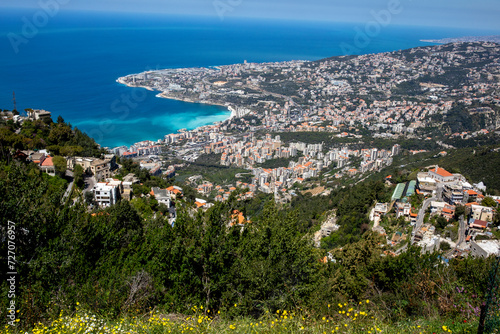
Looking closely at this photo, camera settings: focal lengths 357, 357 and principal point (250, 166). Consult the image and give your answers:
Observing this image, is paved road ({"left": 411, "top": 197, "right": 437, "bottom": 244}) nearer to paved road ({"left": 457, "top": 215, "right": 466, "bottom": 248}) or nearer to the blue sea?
paved road ({"left": 457, "top": 215, "right": 466, "bottom": 248})

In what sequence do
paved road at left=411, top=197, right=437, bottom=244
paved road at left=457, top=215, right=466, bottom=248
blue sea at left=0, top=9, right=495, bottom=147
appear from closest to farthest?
paved road at left=457, top=215, right=466, bottom=248 < paved road at left=411, top=197, right=437, bottom=244 < blue sea at left=0, top=9, right=495, bottom=147

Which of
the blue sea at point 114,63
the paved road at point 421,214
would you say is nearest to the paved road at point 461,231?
the paved road at point 421,214

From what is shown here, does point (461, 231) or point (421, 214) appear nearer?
point (461, 231)

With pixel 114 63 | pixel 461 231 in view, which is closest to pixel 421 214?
pixel 461 231

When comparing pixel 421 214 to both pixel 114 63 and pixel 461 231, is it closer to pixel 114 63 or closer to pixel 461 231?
pixel 461 231

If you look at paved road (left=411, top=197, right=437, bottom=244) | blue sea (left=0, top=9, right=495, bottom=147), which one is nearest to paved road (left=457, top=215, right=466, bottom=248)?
paved road (left=411, top=197, right=437, bottom=244)

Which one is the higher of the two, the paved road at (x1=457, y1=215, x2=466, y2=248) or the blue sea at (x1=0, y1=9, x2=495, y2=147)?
the blue sea at (x1=0, y1=9, x2=495, y2=147)

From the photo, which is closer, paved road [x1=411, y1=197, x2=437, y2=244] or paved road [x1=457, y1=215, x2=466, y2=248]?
paved road [x1=457, y1=215, x2=466, y2=248]

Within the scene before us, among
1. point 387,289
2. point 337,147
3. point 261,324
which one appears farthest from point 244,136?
point 261,324

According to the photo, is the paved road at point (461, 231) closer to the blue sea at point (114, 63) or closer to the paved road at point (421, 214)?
the paved road at point (421, 214)

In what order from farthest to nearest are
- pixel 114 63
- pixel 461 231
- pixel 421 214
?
pixel 114 63, pixel 421 214, pixel 461 231
